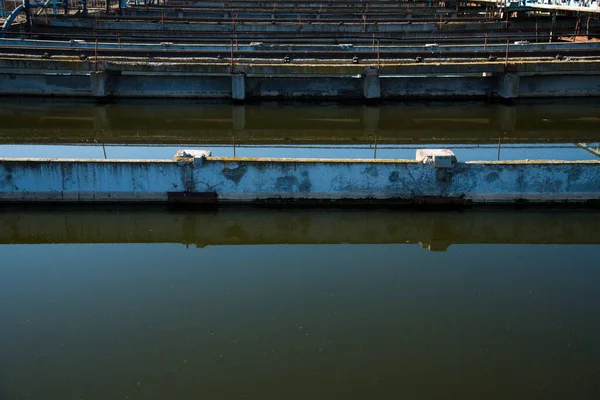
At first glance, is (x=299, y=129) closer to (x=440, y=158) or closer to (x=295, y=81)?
(x=295, y=81)

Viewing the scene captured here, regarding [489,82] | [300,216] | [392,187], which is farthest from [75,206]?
[489,82]

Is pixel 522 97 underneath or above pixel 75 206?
above

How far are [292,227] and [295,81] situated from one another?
9.23 meters

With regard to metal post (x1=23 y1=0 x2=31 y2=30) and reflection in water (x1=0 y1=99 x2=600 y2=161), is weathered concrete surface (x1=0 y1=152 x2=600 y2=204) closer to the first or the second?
reflection in water (x1=0 y1=99 x2=600 y2=161)

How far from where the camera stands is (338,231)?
31.1ft

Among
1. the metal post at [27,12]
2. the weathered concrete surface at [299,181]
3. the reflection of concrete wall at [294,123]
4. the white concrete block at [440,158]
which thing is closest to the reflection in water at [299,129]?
the reflection of concrete wall at [294,123]

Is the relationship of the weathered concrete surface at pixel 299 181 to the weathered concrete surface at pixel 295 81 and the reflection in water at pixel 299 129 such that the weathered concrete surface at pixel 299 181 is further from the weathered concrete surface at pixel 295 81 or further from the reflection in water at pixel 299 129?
the weathered concrete surface at pixel 295 81

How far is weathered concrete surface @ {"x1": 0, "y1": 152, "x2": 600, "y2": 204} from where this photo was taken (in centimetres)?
980

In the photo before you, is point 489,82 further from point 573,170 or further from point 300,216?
point 300,216

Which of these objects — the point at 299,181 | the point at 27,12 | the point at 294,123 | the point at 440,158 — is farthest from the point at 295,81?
the point at 27,12

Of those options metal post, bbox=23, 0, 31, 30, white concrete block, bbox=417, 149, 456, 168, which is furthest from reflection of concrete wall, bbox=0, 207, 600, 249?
metal post, bbox=23, 0, 31, 30

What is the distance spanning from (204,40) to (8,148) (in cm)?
1174

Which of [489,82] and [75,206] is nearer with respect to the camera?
[75,206]

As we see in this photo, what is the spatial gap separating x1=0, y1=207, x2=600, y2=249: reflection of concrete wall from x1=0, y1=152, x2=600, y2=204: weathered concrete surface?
24 centimetres
